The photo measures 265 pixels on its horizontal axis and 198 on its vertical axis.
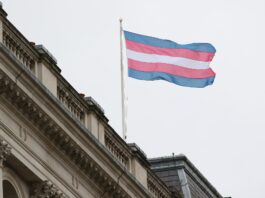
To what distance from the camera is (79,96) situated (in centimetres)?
4734

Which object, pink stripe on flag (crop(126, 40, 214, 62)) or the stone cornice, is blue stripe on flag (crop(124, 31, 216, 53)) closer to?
pink stripe on flag (crop(126, 40, 214, 62))

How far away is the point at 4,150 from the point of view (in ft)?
137

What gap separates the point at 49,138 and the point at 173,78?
13.0 m

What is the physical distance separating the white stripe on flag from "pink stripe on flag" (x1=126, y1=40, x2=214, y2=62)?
123 mm

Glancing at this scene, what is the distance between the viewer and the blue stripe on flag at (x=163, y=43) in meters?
57.2

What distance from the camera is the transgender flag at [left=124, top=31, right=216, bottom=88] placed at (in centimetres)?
5622

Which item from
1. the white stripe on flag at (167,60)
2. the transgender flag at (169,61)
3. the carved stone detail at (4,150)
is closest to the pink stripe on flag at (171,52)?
the transgender flag at (169,61)

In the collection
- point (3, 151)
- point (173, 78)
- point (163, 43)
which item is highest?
point (163, 43)

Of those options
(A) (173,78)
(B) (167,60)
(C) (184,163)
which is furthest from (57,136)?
(C) (184,163)

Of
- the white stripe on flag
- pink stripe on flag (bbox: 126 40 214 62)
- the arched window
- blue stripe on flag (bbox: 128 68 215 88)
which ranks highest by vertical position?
pink stripe on flag (bbox: 126 40 214 62)

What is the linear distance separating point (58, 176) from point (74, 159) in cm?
115

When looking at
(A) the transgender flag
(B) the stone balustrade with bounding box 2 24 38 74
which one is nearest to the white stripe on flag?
(A) the transgender flag

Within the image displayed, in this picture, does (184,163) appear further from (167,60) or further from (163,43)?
(167,60)

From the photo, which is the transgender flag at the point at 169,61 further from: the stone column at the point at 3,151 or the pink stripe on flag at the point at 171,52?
the stone column at the point at 3,151
